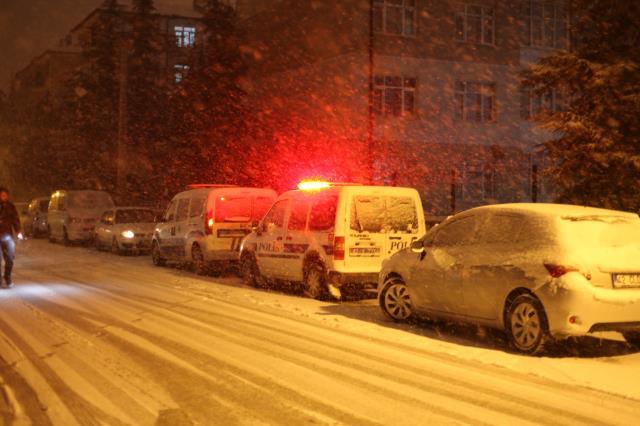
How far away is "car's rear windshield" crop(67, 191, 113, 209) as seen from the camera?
30.2 metres

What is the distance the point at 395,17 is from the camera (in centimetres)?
3475

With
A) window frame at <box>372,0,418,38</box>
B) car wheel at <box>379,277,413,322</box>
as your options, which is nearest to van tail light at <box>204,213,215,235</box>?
car wheel at <box>379,277,413,322</box>

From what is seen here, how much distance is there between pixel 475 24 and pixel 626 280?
29.5 meters

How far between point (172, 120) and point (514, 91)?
1739cm

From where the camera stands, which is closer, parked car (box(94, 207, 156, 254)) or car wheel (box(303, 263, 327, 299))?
car wheel (box(303, 263, 327, 299))

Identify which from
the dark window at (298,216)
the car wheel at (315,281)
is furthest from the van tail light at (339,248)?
the dark window at (298,216)

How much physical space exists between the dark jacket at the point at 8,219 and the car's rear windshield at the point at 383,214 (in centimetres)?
693

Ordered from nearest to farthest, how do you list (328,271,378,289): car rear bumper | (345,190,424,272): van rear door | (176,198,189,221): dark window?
(328,271,378,289): car rear bumper
(345,190,424,272): van rear door
(176,198,189,221): dark window

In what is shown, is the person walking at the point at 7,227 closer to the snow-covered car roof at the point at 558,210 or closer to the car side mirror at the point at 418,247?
the car side mirror at the point at 418,247

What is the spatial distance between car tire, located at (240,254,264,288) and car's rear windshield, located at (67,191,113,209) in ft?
52.6

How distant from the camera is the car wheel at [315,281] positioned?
13312 millimetres

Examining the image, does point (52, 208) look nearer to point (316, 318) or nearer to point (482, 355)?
point (316, 318)

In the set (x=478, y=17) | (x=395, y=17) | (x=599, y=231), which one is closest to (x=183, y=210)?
(x=599, y=231)

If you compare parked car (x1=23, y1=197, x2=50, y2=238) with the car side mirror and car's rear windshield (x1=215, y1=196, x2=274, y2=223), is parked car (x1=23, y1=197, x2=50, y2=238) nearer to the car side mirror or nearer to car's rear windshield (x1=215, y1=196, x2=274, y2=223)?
car's rear windshield (x1=215, y1=196, x2=274, y2=223)
